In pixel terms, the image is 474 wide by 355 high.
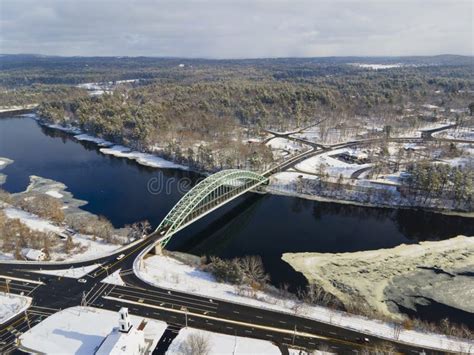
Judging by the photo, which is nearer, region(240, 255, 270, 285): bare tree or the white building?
the white building

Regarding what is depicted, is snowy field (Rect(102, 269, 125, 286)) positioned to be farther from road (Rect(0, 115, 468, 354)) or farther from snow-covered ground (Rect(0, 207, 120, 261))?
snow-covered ground (Rect(0, 207, 120, 261))

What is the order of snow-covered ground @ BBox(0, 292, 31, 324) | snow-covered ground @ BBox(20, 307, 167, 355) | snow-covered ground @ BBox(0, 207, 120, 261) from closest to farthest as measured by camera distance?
1. snow-covered ground @ BBox(20, 307, 167, 355)
2. snow-covered ground @ BBox(0, 292, 31, 324)
3. snow-covered ground @ BBox(0, 207, 120, 261)

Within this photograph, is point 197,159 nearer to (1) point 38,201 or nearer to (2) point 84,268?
(1) point 38,201

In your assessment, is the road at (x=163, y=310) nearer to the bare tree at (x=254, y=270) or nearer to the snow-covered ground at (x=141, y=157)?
the bare tree at (x=254, y=270)

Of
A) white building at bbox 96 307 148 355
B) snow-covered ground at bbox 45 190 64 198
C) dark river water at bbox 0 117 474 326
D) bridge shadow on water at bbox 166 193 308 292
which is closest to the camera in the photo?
white building at bbox 96 307 148 355

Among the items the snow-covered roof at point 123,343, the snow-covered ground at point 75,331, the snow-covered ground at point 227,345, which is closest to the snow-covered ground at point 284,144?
the snow-covered ground at point 227,345

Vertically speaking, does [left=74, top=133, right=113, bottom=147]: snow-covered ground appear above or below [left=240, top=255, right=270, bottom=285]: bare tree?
above

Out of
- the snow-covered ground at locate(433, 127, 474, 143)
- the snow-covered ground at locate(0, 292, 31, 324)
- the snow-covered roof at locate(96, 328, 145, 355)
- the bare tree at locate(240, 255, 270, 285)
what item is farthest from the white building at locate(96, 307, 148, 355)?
the snow-covered ground at locate(433, 127, 474, 143)

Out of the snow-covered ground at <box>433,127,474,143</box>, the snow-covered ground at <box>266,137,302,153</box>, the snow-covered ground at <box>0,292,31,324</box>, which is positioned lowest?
the snow-covered ground at <box>0,292,31,324</box>
